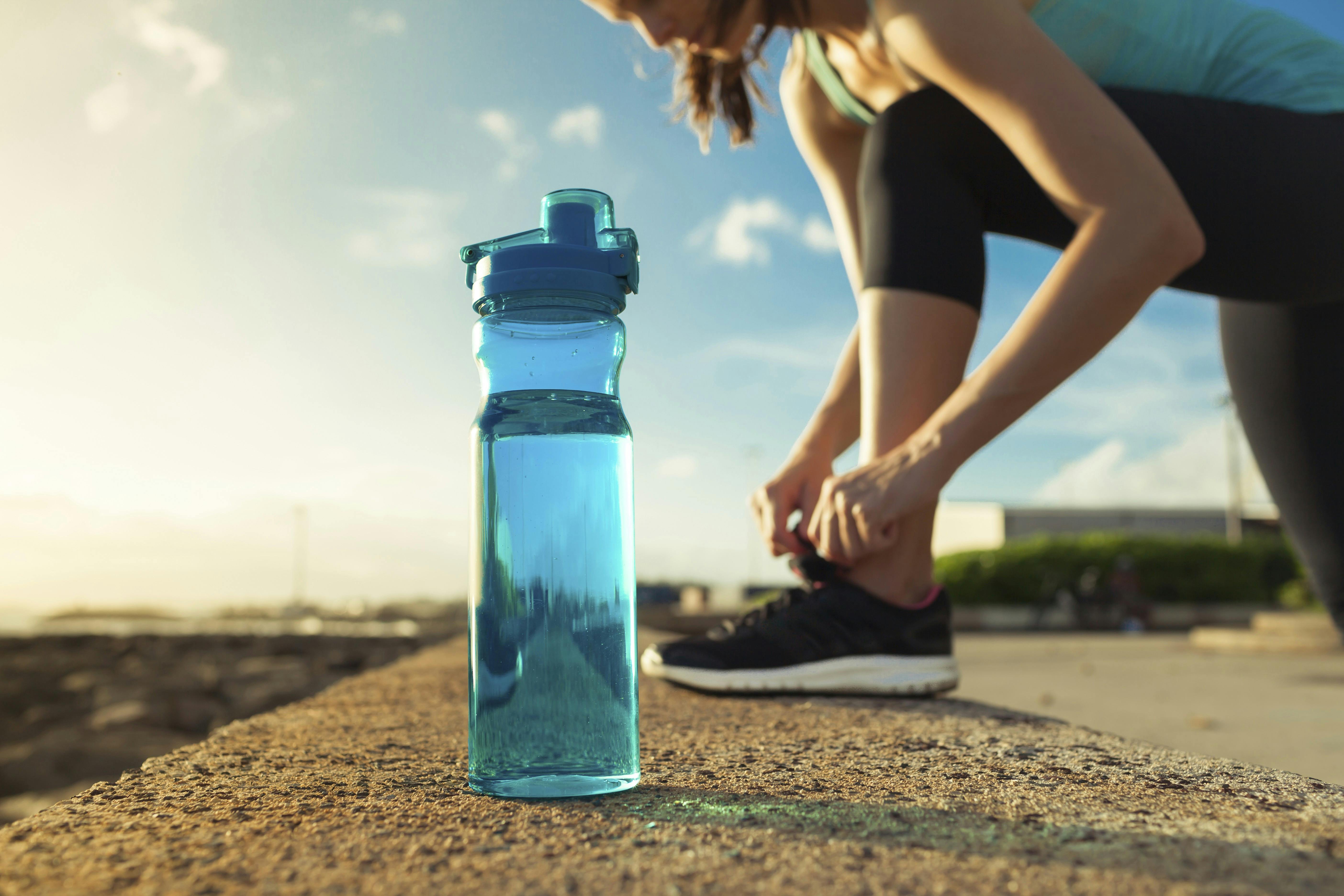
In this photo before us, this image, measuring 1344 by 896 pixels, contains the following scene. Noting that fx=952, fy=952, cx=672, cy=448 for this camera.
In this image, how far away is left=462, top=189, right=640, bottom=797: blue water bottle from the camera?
2.98 ft

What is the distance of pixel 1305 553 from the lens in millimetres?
1993

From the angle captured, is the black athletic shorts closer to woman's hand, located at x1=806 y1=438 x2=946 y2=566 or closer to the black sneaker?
woman's hand, located at x1=806 y1=438 x2=946 y2=566

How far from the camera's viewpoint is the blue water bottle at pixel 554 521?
2.98 ft

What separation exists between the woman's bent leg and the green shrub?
42.9 ft

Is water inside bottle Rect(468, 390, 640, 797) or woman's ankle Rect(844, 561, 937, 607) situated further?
woman's ankle Rect(844, 561, 937, 607)

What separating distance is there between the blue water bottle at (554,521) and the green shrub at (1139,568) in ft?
47.2

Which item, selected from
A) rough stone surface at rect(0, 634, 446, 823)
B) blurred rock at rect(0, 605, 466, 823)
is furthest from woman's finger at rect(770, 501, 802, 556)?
rough stone surface at rect(0, 634, 446, 823)

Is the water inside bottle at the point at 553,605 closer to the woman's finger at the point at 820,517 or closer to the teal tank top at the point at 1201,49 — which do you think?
the woman's finger at the point at 820,517

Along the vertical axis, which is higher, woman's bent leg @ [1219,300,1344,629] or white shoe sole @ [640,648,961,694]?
woman's bent leg @ [1219,300,1344,629]

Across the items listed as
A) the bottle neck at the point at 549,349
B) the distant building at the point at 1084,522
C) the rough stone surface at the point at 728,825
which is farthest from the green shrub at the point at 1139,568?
the bottle neck at the point at 549,349

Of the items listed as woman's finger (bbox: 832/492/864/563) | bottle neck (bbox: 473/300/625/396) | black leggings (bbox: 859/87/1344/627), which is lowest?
woman's finger (bbox: 832/492/864/563)

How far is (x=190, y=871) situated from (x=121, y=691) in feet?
17.7

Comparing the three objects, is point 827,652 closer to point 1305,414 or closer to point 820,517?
point 820,517

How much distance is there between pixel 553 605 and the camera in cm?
92
